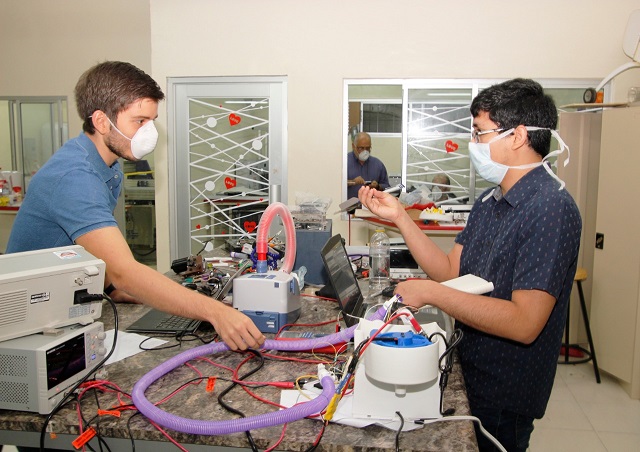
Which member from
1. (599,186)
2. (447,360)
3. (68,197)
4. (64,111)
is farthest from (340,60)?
(447,360)

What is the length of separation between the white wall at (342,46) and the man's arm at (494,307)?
372cm

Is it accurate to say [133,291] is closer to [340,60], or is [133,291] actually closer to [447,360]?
[447,360]

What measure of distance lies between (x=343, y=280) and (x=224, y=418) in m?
0.82

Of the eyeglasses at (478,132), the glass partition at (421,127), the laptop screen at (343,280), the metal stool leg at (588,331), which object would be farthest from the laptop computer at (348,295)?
the glass partition at (421,127)

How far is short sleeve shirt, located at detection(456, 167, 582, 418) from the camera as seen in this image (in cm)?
140

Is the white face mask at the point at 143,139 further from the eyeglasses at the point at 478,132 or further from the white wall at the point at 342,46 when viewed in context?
the white wall at the point at 342,46

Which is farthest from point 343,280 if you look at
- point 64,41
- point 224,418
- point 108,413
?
point 64,41

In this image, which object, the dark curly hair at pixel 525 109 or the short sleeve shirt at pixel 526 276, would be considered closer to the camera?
the short sleeve shirt at pixel 526 276

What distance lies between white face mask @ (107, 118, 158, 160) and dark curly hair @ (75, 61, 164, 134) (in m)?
0.07

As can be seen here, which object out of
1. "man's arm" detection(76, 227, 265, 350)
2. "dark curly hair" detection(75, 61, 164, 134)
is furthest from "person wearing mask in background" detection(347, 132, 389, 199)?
"man's arm" detection(76, 227, 265, 350)

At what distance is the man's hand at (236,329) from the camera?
1397mm

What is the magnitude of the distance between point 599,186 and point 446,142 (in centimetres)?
199

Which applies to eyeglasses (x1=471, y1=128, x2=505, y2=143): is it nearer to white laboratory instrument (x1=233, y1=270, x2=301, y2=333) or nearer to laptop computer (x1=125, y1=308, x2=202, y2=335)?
white laboratory instrument (x1=233, y1=270, x2=301, y2=333)

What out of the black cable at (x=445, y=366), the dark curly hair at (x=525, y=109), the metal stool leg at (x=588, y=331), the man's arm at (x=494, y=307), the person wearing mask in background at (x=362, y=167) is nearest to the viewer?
A: the black cable at (x=445, y=366)
